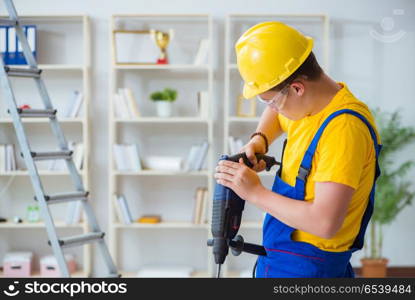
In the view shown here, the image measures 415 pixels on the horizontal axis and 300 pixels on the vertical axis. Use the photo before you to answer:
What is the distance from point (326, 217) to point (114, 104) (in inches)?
152

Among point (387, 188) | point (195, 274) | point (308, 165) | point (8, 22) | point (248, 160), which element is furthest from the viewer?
point (195, 274)

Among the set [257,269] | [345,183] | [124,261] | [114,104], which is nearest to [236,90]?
[114,104]

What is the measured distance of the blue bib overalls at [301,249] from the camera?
1.56m

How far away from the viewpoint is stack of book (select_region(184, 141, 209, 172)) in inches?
198

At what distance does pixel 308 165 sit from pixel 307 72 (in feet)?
0.77

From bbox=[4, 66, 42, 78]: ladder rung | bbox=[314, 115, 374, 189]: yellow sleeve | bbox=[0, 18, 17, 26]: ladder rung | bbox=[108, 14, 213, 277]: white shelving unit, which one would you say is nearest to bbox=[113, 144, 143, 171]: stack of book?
bbox=[108, 14, 213, 277]: white shelving unit

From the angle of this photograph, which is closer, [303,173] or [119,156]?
[303,173]

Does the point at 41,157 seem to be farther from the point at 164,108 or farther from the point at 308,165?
the point at 164,108

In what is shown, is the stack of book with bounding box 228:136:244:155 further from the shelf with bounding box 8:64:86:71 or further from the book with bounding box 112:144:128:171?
the shelf with bounding box 8:64:86:71

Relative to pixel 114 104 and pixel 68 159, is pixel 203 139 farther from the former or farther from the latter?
pixel 68 159

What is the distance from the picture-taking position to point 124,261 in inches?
212

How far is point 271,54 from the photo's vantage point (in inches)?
60.8

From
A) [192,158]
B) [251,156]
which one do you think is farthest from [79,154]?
[251,156]

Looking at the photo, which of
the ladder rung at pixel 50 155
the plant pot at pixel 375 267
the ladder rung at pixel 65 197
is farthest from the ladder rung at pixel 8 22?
the plant pot at pixel 375 267
